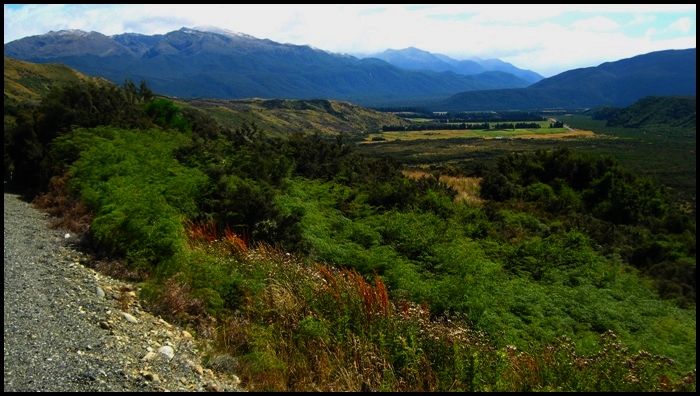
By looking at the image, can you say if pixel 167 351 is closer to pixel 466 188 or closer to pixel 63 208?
pixel 63 208

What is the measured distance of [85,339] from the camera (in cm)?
606

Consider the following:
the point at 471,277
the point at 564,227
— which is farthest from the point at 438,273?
the point at 564,227

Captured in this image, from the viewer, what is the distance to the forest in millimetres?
5652

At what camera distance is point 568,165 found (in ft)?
78.1

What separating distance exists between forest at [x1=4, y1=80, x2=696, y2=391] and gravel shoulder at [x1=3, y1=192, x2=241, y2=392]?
1.35ft

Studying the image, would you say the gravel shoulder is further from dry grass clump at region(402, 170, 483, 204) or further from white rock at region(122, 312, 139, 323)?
dry grass clump at region(402, 170, 483, 204)

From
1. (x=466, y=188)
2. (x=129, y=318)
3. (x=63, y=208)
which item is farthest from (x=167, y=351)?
(x=466, y=188)

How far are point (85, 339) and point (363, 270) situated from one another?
4237mm

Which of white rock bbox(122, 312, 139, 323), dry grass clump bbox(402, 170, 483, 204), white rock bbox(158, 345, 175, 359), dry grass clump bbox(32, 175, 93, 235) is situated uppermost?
dry grass clump bbox(32, 175, 93, 235)

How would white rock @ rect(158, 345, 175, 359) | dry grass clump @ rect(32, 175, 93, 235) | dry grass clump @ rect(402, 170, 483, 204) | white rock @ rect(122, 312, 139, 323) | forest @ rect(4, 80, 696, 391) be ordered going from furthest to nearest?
dry grass clump @ rect(402, 170, 483, 204), dry grass clump @ rect(32, 175, 93, 235), white rock @ rect(122, 312, 139, 323), white rock @ rect(158, 345, 175, 359), forest @ rect(4, 80, 696, 391)

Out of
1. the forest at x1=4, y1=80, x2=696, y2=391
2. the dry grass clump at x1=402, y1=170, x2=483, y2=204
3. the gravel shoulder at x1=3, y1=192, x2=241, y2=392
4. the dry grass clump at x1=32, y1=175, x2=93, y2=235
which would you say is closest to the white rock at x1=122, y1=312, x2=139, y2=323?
the gravel shoulder at x1=3, y1=192, x2=241, y2=392

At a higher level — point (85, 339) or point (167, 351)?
point (85, 339)

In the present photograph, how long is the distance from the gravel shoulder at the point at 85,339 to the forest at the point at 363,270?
0.41 m

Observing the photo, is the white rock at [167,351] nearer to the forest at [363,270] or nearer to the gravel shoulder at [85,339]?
the gravel shoulder at [85,339]
